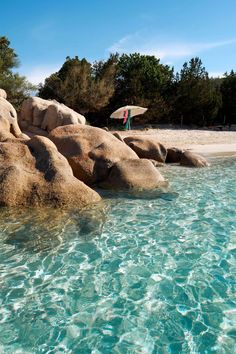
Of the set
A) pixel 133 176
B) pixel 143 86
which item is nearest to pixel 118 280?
pixel 133 176

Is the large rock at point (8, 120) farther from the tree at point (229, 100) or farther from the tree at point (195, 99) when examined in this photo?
the tree at point (229, 100)

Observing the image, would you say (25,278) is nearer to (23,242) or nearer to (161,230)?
(23,242)

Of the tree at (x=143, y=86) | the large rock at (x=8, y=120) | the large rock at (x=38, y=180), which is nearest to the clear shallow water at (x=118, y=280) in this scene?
the large rock at (x=38, y=180)

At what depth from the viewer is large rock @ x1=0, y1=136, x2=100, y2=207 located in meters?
7.83

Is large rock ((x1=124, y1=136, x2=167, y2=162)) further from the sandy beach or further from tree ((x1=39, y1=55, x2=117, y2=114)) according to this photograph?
tree ((x1=39, y1=55, x2=117, y2=114))

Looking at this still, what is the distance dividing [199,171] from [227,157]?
492cm

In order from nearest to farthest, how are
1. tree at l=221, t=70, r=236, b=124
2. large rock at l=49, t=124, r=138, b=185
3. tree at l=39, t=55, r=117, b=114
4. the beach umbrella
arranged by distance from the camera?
large rock at l=49, t=124, r=138, b=185 < the beach umbrella < tree at l=39, t=55, r=117, b=114 < tree at l=221, t=70, r=236, b=124

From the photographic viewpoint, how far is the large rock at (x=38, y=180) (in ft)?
25.7

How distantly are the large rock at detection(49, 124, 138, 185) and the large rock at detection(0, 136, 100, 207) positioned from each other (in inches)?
57.5

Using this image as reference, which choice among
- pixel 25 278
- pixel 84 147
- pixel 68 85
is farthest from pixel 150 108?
pixel 25 278

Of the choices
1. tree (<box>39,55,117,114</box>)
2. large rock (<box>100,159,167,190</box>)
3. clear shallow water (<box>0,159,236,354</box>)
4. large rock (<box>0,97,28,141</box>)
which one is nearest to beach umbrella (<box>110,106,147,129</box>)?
tree (<box>39,55,117,114</box>)

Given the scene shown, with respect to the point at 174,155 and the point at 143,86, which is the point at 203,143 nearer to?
the point at 174,155

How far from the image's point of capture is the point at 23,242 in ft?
20.2

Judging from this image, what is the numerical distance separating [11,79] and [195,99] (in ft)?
60.5
